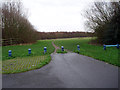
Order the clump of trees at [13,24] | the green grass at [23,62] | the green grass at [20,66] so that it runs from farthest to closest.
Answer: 1. the clump of trees at [13,24]
2. the green grass at [23,62]
3. the green grass at [20,66]

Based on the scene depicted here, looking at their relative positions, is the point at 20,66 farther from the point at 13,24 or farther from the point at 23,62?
the point at 13,24

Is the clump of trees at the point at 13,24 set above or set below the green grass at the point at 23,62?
above

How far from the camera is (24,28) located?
70.4ft

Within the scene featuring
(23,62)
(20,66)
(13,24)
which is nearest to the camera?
(20,66)

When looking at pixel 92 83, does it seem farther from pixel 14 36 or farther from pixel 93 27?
pixel 14 36

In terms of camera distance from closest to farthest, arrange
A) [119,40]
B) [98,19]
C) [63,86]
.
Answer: [63,86]
[119,40]
[98,19]

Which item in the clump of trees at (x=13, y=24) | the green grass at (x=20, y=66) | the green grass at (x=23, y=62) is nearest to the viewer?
the green grass at (x=20, y=66)

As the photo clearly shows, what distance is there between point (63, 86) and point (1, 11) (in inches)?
843

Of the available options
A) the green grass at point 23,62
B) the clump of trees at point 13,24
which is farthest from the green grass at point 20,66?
the clump of trees at point 13,24

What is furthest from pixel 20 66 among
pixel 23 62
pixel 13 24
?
pixel 13 24

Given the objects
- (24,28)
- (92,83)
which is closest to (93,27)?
(24,28)

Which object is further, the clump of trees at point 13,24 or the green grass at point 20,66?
the clump of trees at point 13,24

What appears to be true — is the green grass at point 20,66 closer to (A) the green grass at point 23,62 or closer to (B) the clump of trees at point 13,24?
(A) the green grass at point 23,62

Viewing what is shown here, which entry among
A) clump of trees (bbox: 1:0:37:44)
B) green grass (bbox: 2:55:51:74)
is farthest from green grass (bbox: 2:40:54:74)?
clump of trees (bbox: 1:0:37:44)
